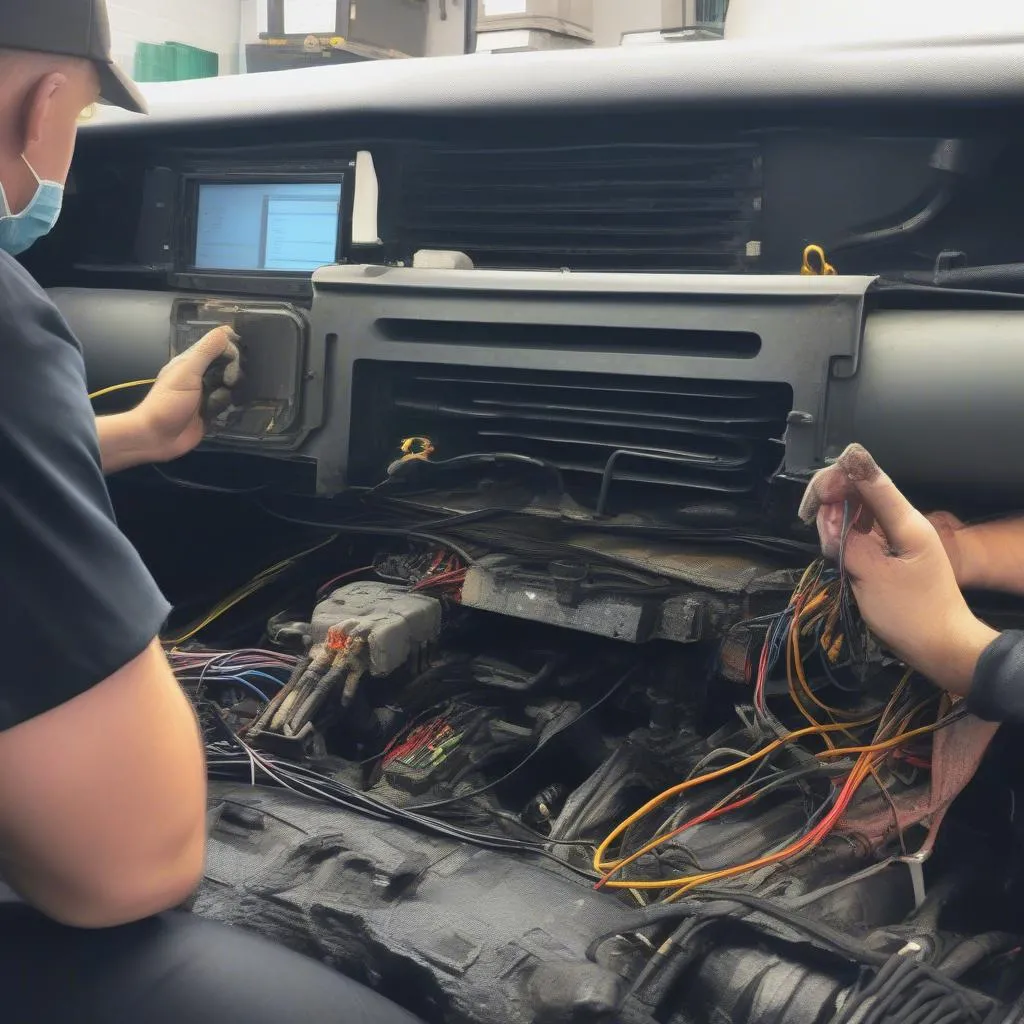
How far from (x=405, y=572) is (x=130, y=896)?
31.9 inches

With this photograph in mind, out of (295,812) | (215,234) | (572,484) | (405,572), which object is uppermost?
(215,234)

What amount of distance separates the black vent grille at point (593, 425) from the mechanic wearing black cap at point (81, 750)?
2.07ft

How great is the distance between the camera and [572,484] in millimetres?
1427

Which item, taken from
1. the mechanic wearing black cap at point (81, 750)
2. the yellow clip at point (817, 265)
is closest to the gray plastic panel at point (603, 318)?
the yellow clip at point (817, 265)

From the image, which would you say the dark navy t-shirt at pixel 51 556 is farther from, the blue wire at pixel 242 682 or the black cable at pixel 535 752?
the blue wire at pixel 242 682

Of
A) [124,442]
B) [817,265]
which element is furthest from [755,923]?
[124,442]

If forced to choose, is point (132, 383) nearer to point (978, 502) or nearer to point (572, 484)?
point (572, 484)

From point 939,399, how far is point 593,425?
41cm

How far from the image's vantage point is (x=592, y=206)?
135 centimetres

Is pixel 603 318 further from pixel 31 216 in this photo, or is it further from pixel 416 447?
pixel 31 216

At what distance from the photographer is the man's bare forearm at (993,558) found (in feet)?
3.76

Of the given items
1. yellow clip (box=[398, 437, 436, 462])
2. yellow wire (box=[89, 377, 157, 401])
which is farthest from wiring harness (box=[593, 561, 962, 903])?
yellow wire (box=[89, 377, 157, 401])

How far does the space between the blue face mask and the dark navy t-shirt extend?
222 millimetres

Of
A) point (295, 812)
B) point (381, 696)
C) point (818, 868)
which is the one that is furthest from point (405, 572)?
point (818, 868)
